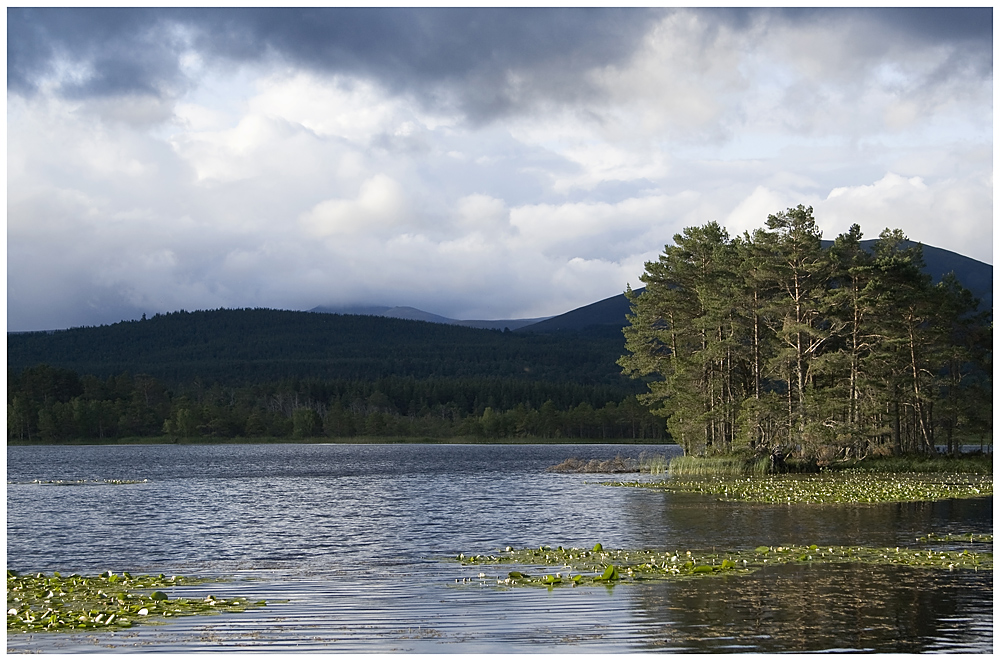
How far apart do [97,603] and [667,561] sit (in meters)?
11.6

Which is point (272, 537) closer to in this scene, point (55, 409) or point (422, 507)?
point (422, 507)

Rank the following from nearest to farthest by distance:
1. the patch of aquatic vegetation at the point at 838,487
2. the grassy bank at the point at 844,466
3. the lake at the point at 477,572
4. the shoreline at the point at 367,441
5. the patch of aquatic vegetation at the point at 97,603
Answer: the lake at the point at 477,572, the patch of aquatic vegetation at the point at 97,603, the patch of aquatic vegetation at the point at 838,487, the grassy bank at the point at 844,466, the shoreline at the point at 367,441

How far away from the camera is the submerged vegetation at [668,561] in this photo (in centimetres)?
1967

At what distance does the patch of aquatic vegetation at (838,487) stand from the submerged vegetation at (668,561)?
47.7 ft

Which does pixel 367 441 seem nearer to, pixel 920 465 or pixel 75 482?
pixel 75 482

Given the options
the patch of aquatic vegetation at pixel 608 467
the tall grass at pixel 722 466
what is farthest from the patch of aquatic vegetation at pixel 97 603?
the patch of aquatic vegetation at pixel 608 467

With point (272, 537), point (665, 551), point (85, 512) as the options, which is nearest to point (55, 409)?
point (85, 512)

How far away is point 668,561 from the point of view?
21.6 metres

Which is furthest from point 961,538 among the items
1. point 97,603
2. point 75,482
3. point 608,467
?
point 75,482

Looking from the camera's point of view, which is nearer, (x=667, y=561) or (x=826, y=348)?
(x=667, y=561)

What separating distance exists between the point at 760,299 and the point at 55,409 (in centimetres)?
15285

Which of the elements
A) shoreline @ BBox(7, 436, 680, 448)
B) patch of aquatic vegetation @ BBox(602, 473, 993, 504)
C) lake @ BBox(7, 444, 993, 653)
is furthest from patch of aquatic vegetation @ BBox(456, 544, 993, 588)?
shoreline @ BBox(7, 436, 680, 448)

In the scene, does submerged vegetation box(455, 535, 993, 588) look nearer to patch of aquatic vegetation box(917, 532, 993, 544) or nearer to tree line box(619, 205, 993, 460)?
patch of aquatic vegetation box(917, 532, 993, 544)

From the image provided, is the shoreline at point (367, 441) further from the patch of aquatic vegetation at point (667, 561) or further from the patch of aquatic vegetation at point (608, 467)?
the patch of aquatic vegetation at point (667, 561)
